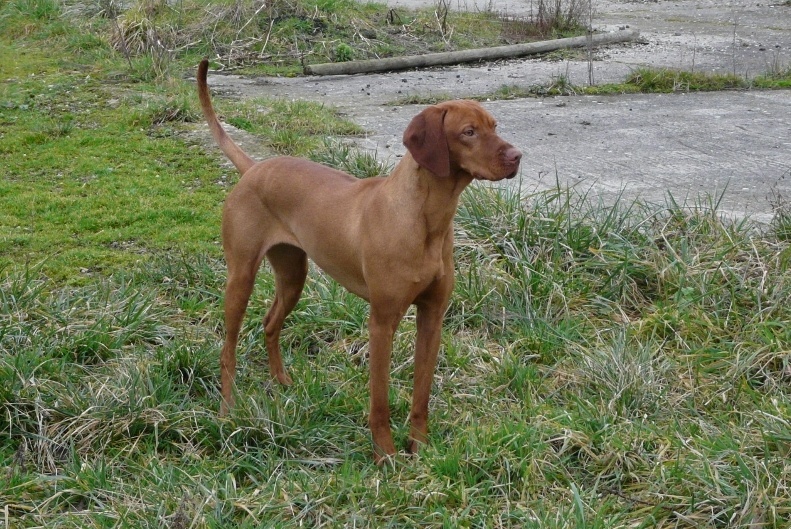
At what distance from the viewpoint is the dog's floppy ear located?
12.1 ft

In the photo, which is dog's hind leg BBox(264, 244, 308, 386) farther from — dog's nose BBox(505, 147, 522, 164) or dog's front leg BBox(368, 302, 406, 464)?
dog's nose BBox(505, 147, 522, 164)

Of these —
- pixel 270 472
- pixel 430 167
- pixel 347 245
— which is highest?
pixel 430 167

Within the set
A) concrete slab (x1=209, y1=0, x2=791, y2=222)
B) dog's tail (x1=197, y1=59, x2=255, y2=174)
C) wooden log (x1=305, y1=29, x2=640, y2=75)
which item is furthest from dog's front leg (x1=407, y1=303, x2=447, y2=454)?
wooden log (x1=305, y1=29, x2=640, y2=75)

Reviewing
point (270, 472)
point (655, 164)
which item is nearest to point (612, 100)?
point (655, 164)

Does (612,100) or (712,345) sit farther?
(612,100)

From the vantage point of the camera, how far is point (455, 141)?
3.70m

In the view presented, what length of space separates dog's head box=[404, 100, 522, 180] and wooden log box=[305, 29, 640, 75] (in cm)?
724

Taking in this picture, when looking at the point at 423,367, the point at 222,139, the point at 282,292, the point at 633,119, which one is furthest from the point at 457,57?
the point at 423,367

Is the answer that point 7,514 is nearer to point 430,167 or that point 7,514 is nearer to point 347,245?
point 347,245

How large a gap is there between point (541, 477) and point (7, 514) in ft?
6.42

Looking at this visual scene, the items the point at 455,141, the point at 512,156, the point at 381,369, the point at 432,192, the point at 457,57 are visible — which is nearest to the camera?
the point at 512,156

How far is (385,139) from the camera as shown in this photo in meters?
8.27

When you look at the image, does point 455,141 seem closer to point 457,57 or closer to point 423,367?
point 423,367

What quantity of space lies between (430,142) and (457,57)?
8502 mm
